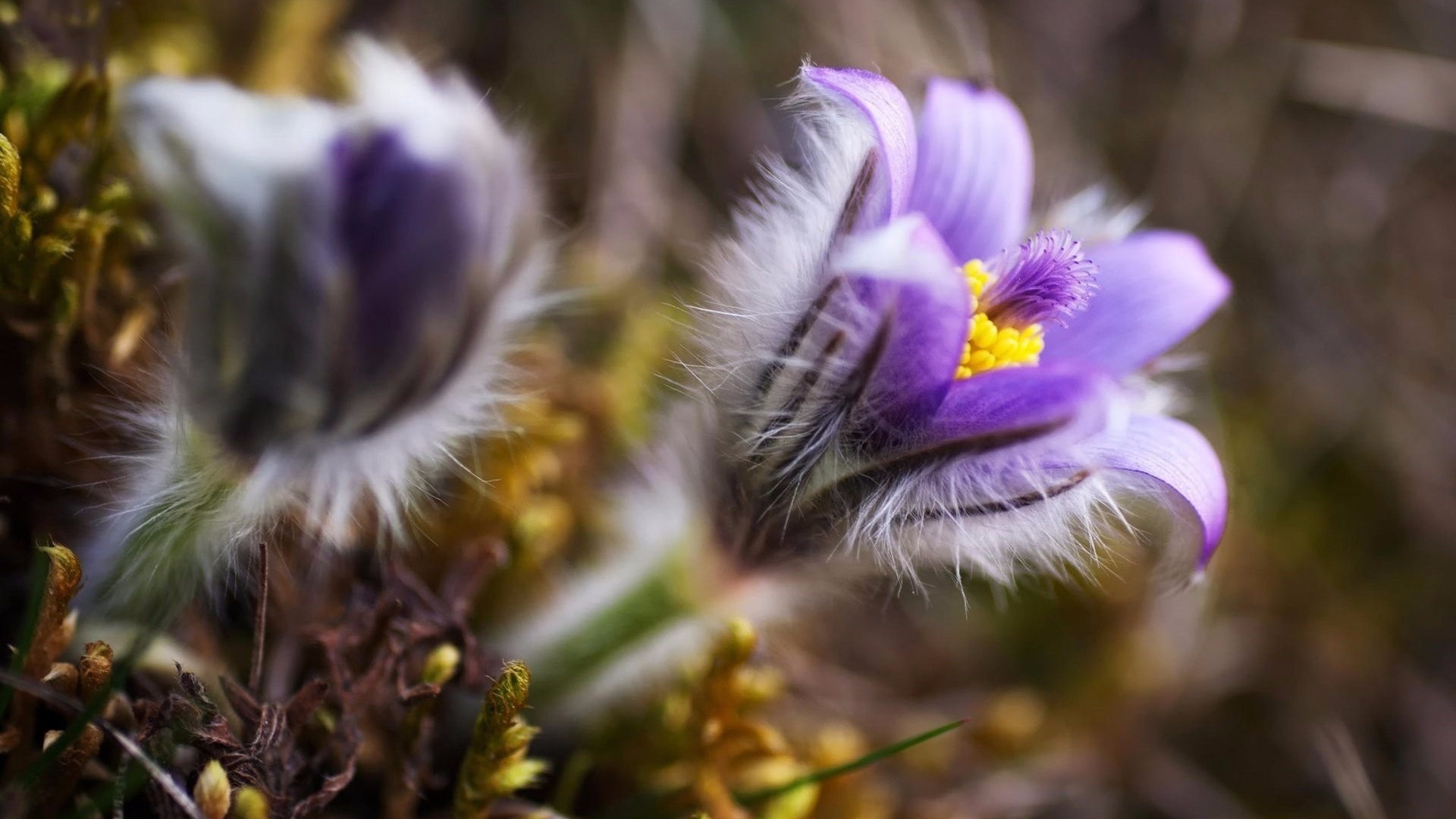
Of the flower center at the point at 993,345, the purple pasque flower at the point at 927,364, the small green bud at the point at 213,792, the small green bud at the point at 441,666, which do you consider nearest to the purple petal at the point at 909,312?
the purple pasque flower at the point at 927,364

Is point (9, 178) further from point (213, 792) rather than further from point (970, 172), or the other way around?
point (970, 172)

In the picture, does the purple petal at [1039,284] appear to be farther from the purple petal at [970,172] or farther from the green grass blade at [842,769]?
the green grass blade at [842,769]

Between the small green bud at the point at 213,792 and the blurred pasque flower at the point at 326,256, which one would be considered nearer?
the blurred pasque flower at the point at 326,256

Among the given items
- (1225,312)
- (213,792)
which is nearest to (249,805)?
(213,792)

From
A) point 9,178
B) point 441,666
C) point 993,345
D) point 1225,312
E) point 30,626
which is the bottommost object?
point 1225,312

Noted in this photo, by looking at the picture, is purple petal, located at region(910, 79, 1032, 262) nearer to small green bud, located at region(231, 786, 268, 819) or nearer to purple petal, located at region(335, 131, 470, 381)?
purple petal, located at region(335, 131, 470, 381)

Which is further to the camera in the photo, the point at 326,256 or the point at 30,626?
the point at 30,626
